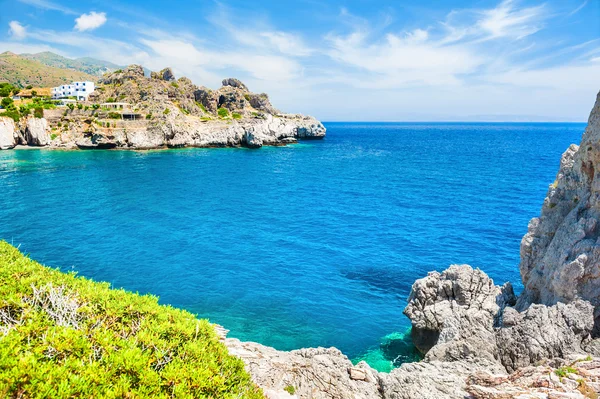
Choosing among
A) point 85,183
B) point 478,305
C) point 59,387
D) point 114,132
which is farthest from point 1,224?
point 114,132

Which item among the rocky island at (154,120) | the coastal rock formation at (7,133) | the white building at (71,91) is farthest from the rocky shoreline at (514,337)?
the white building at (71,91)

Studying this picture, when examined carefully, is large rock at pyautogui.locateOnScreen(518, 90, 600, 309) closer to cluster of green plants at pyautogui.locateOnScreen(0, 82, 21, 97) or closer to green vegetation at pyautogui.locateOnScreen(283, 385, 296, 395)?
green vegetation at pyautogui.locateOnScreen(283, 385, 296, 395)

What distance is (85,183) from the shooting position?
203ft

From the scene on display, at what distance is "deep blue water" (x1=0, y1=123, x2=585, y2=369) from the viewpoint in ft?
83.6

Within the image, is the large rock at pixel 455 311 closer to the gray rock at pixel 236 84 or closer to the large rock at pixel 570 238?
the large rock at pixel 570 238

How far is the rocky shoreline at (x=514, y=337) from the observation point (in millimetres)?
11859

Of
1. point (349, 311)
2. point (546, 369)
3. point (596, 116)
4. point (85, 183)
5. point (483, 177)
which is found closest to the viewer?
point (546, 369)

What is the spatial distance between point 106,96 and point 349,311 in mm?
126244

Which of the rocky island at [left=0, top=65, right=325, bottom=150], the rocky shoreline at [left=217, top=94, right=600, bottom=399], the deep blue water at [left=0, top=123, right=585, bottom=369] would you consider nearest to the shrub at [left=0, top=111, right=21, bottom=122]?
the rocky island at [left=0, top=65, right=325, bottom=150]

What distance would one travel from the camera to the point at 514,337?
14977 mm

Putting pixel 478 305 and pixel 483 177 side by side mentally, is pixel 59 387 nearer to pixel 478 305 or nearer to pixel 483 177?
pixel 478 305

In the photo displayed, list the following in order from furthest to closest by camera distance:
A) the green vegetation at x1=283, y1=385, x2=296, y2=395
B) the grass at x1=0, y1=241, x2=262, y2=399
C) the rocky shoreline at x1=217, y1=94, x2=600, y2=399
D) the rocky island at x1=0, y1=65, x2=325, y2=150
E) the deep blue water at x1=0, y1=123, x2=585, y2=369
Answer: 1. the rocky island at x1=0, y1=65, x2=325, y2=150
2. the deep blue water at x1=0, y1=123, x2=585, y2=369
3. the rocky shoreline at x1=217, y1=94, x2=600, y2=399
4. the green vegetation at x1=283, y1=385, x2=296, y2=395
5. the grass at x1=0, y1=241, x2=262, y2=399

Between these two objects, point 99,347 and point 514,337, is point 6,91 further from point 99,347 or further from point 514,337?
point 514,337

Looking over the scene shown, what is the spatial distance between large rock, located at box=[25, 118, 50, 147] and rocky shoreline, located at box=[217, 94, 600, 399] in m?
113
